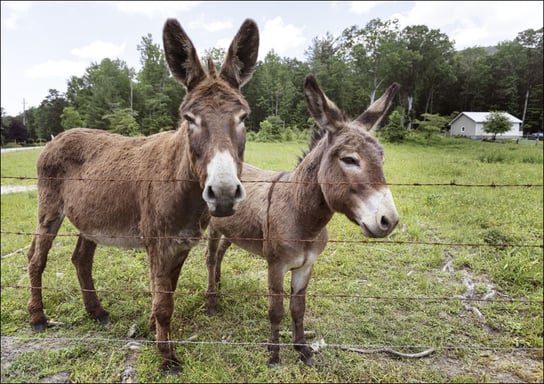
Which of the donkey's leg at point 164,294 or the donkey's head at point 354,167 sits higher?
the donkey's head at point 354,167

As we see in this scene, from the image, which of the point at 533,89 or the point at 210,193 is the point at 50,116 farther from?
the point at 533,89

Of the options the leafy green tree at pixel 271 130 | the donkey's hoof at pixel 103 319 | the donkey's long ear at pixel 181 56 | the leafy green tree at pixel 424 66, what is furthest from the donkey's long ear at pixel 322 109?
the leafy green tree at pixel 424 66

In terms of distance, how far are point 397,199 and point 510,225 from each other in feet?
8.83

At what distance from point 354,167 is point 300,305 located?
1625mm

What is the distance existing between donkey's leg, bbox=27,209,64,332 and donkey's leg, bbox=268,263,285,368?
2.61 meters

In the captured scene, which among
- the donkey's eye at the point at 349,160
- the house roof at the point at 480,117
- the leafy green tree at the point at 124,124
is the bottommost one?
the donkey's eye at the point at 349,160

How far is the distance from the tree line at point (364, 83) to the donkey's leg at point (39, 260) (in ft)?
41.0

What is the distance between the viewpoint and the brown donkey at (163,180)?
191 centimetres

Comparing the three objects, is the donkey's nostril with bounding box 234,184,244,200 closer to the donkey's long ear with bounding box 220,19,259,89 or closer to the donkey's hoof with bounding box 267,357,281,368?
the donkey's long ear with bounding box 220,19,259,89

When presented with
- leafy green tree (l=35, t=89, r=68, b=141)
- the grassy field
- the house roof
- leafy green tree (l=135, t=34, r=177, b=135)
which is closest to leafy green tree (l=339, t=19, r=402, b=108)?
the house roof

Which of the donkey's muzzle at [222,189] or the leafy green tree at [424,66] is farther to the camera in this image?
the leafy green tree at [424,66]

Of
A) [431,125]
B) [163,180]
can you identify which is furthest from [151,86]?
[163,180]

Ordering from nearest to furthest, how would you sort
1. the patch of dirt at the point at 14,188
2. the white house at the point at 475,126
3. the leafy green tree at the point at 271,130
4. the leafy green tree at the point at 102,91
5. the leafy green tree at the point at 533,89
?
the patch of dirt at the point at 14,188 → the leafy green tree at the point at 271,130 → the white house at the point at 475,126 → the leafy green tree at the point at 533,89 → the leafy green tree at the point at 102,91

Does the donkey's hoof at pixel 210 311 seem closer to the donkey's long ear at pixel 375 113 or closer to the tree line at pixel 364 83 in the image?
the donkey's long ear at pixel 375 113
